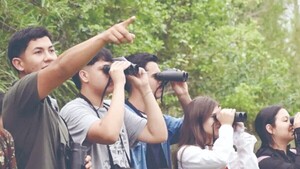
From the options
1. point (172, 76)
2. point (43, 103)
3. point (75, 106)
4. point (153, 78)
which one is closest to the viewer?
point (43, 103)

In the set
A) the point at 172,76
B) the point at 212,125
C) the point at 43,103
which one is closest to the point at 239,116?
the point at 212,125

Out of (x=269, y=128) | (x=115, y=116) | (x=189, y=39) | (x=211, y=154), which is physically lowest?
(x=211, y=154)

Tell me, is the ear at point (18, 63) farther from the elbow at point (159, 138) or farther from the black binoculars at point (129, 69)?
the elbow at point (159, 138)

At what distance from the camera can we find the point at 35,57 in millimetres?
3402

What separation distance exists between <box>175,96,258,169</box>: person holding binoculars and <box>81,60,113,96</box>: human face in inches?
30.4

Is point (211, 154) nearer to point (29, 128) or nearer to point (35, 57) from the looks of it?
point (35, 57)

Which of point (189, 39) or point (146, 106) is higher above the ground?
point (189, 39)

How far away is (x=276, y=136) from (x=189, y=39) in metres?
3.96

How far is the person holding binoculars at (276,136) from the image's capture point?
4.89 meters

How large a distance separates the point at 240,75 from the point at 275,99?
34.8 inches

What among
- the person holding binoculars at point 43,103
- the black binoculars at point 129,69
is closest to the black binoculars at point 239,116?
the black binoculars at point 129,69

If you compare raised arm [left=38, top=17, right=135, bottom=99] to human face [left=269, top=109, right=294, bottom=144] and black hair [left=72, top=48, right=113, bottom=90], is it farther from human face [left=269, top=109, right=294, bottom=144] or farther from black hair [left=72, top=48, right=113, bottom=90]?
human face [left=269, top=109, right=294, bottom=144]

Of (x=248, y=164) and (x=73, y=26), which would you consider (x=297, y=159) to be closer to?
(x=248, y=164)

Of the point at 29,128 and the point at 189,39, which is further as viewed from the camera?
the point at 189,39
